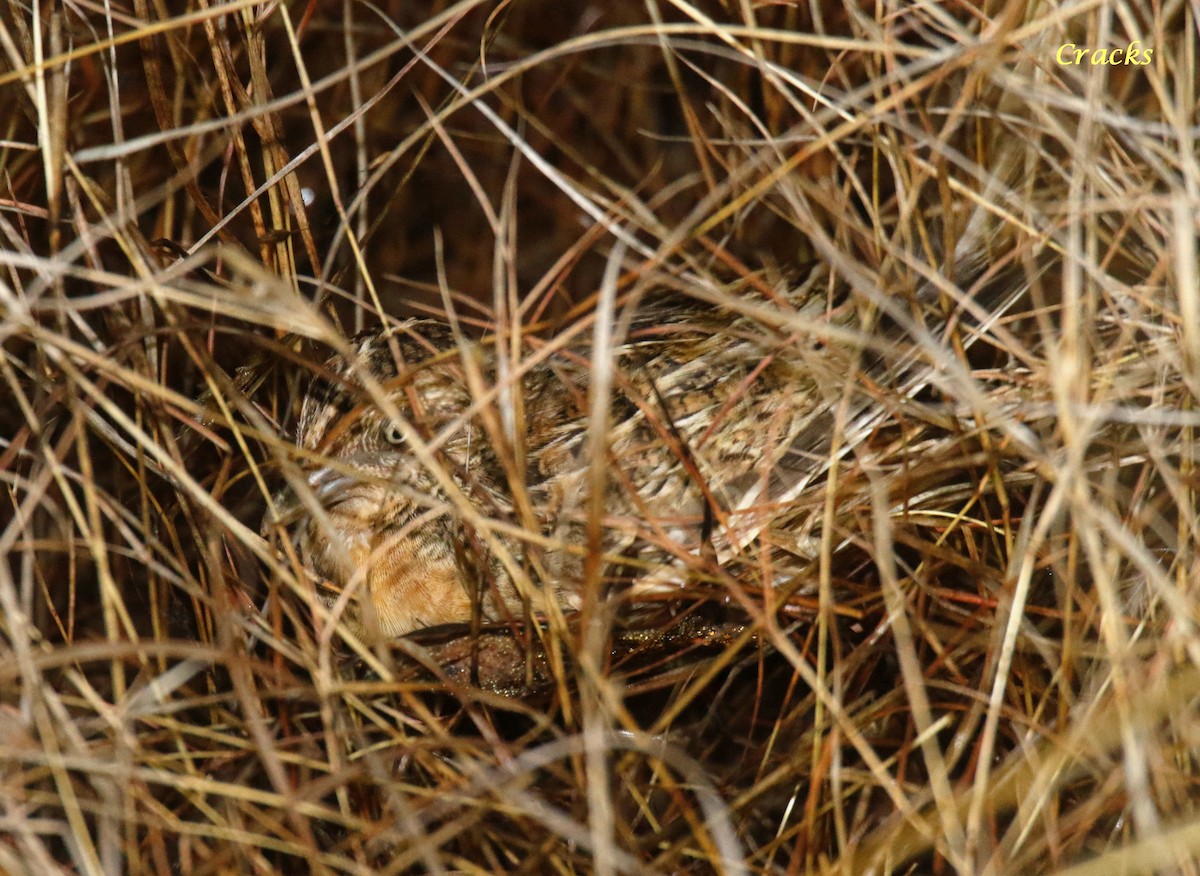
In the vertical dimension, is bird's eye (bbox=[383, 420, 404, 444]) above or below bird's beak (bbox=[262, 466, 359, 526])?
above

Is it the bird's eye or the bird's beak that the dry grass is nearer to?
the bird's beak

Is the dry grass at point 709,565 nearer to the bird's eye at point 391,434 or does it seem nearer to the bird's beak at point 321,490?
the bird's beak at point 321,490

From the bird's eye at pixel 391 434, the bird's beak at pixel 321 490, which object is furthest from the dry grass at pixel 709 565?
the bird's eye at pixel 391 434

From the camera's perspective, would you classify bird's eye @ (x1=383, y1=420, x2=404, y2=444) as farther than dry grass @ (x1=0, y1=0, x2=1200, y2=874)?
Yes

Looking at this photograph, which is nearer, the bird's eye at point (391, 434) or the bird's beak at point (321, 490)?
the bird's beak at point (321, 490)

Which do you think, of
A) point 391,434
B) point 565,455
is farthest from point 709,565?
point 391,434

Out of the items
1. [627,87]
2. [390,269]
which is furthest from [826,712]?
[627,87]

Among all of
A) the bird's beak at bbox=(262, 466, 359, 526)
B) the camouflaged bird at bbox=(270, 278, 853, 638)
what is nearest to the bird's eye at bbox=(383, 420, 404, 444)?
the camouflaged bird at bbox=(270, 278, 853, 638)

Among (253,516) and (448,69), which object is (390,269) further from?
(253,516)

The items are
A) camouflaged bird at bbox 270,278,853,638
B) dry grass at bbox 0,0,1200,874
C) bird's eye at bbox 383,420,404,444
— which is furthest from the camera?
bird's eye at bbox 383,420,404,444
